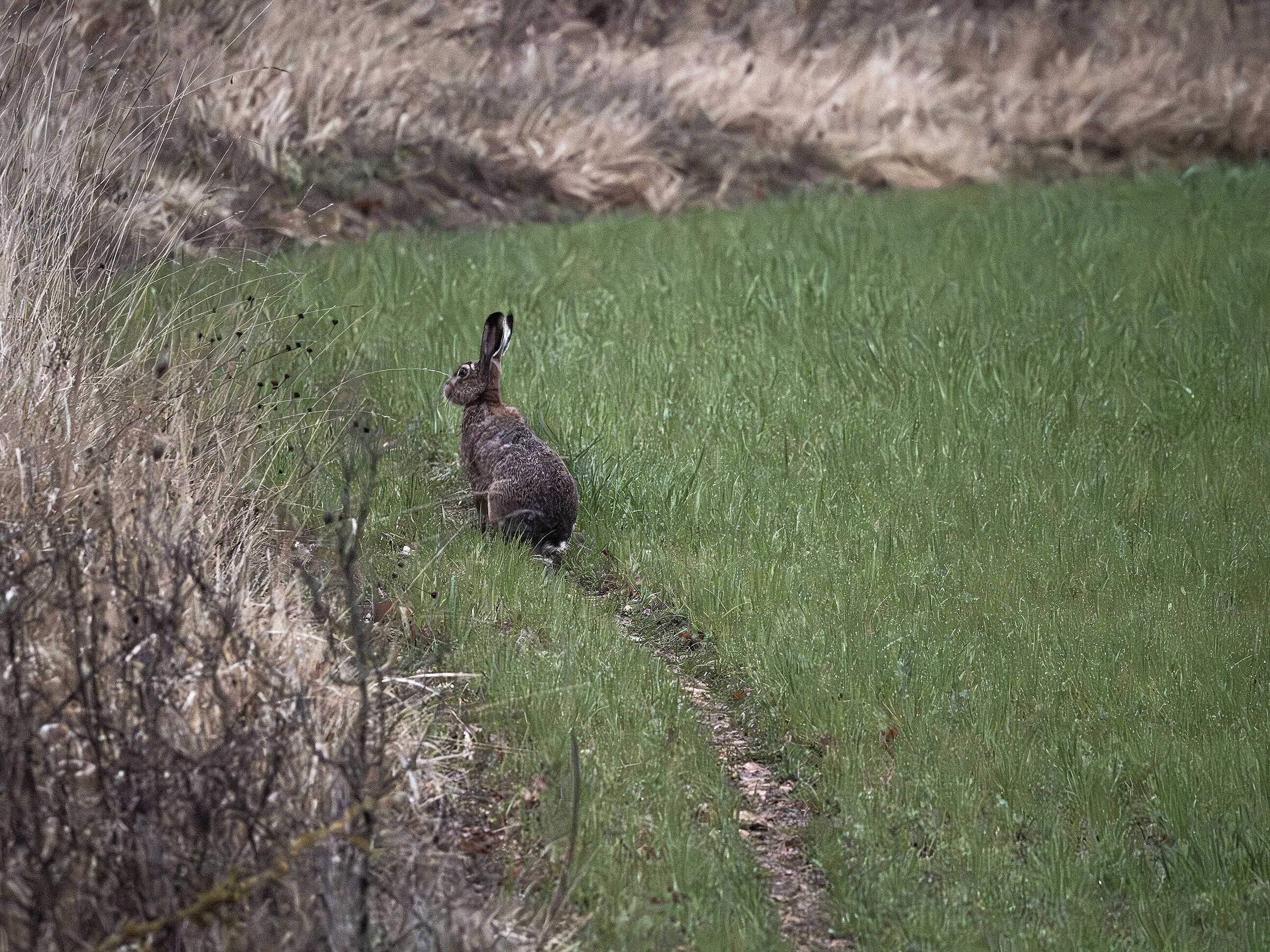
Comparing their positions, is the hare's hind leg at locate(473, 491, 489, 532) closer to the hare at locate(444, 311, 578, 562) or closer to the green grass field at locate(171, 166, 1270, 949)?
the hare at locate(444, 311, 578, 562)

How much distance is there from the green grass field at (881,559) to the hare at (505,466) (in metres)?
0.16

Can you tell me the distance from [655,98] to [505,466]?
30.2 ft

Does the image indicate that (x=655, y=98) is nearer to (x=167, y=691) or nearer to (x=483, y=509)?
(x=483, y=509)

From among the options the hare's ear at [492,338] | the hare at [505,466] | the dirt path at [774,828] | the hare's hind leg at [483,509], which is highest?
the hare's ear at [492,338]

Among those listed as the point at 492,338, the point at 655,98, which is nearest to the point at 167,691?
the point at 492,338

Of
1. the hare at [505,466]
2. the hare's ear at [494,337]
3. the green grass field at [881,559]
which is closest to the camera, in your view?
the green grass field at [881,559]

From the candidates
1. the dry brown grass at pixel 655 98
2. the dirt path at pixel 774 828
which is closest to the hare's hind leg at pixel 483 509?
the dirt path at pixel 774 828

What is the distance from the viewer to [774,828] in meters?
4.18

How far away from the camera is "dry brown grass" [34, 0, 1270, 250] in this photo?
1090cm

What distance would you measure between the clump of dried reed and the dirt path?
0.98 meters

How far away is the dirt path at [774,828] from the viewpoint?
3744mm

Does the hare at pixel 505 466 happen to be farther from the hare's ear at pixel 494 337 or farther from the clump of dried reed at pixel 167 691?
the clump of dried reed at pixel 167 691

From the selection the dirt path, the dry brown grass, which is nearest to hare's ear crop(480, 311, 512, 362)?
the dirt path

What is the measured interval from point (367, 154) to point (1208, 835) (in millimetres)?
9489
